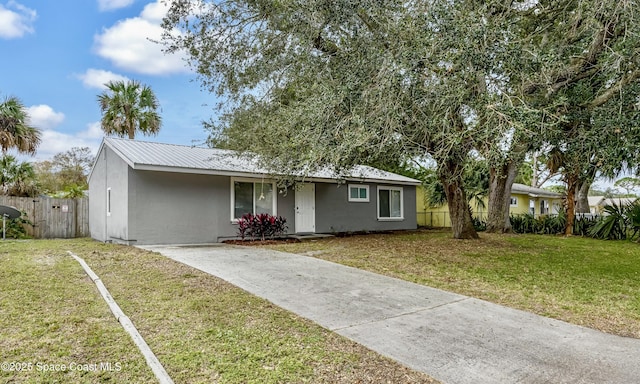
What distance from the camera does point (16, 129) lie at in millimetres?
14406

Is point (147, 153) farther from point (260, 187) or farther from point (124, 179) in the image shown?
point (260, 187)

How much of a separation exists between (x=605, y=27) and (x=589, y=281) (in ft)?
13.6

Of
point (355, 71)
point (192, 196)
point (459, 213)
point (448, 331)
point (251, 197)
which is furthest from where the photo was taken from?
point (251, 197)

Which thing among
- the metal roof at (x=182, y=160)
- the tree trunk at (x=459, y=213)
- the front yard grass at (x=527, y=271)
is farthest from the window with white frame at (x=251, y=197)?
the tree trunk at (x=459, y=213)

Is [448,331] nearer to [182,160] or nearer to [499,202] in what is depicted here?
[182,160]

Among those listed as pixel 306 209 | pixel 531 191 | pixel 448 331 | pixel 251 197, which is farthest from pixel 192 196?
pixel 531 191

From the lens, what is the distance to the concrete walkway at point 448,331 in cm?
323

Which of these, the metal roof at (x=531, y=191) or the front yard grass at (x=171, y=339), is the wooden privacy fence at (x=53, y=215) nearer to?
the front yard grass at (x=171, y=339)

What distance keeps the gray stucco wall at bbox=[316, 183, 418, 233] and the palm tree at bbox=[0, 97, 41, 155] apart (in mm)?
11131

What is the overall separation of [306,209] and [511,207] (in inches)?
561

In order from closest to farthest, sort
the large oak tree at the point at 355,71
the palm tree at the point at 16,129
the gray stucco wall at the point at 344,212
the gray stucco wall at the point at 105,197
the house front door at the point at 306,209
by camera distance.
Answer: the large oak tree at the point at 355,71, the gray stucco wall at the point at 105,197, the house front door at the point at 306,209, the palm tree at the point at 16,129, the gray stucco wall at the point at 344,212

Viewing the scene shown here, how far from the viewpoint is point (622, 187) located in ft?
112

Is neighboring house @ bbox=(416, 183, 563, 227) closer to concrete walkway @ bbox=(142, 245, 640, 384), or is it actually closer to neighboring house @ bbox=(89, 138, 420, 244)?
neighboring house @ bbox=(89, 138, 420, 244)

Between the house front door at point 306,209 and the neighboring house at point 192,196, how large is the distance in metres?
0.04
